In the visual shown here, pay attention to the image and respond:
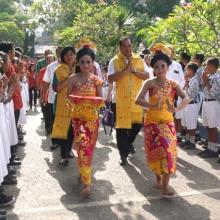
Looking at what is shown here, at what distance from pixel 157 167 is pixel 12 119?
2470 mm

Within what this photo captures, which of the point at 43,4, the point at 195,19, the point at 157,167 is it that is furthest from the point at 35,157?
the point at 43,4

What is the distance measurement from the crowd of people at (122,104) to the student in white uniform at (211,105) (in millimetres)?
16

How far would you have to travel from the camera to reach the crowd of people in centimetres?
560

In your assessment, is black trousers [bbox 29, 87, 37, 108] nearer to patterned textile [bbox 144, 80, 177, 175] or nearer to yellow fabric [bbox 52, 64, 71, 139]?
yellow fabric [bbox 52, 64, 71, 139]

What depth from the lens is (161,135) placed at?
553cm

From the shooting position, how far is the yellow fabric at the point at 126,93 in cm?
717

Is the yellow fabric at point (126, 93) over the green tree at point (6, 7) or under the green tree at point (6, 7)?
under

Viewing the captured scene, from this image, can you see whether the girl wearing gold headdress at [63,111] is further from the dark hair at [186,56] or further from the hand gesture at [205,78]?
the dark hair at [186,56]

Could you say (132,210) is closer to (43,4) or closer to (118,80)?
(118,80)

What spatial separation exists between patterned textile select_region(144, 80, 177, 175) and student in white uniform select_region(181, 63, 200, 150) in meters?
2.61

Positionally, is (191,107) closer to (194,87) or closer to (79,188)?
(194,87)

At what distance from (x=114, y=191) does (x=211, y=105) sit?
267 centimetres

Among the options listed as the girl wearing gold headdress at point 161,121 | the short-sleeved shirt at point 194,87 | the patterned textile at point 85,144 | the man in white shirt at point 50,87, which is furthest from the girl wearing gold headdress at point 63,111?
the short-sleeved shirt at point 194,87

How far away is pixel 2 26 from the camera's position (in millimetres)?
46312
